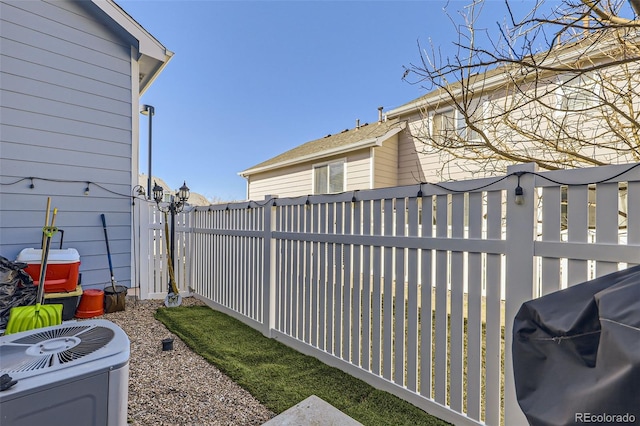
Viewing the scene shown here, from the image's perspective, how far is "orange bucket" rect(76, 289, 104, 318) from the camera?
13.2 feet

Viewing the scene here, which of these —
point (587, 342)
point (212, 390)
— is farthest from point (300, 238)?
point (587, 342)

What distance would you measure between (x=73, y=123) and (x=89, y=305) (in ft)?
8.37

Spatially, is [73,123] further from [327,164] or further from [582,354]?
[582,354]

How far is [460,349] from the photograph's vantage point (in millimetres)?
1964

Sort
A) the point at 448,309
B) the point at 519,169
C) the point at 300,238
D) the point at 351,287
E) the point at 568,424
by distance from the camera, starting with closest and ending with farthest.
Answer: the point at 568,424, the point at 519,169, the point at 448,309, the point at 351,287, the point at 300,238

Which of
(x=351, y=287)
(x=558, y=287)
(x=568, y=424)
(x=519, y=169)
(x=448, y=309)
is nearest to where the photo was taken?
(x=568, y=424)

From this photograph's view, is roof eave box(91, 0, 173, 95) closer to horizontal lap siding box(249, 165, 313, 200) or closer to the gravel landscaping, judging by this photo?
the gravel landscaping

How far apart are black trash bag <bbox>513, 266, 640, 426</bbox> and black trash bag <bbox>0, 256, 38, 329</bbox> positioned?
14.9 ft

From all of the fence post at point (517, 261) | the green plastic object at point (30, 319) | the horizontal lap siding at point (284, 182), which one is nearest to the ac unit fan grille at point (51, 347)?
the green plastic object at point (30, 319)

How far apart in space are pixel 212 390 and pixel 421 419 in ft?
5.06

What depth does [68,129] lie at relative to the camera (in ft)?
14.3

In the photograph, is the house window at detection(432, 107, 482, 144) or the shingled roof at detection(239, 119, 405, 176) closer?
the house window at detection(432, 107, 482, 144)

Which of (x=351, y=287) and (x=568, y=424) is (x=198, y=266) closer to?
(x=351, y=287)

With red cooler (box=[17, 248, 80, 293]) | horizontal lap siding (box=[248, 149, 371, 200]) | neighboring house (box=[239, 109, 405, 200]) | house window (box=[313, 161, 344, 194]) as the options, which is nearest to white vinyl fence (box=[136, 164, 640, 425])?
red cooler (box=[17, 248, 80, 293])
